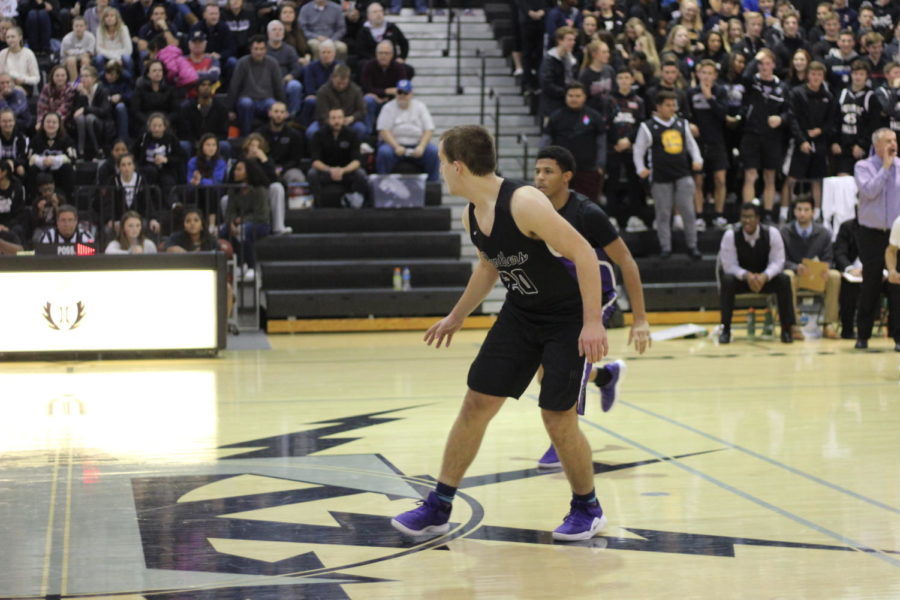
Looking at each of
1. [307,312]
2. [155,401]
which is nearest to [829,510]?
[155,401]

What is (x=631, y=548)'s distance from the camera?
17.9 feet

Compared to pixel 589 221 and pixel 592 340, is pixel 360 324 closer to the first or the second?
pixel 589 221

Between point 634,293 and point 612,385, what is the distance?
1721mm

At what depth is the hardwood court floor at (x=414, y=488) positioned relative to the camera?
16.5ft

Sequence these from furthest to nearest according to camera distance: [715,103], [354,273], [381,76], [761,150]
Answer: [381,76]
[761,150]
[715,103]
[354,273]

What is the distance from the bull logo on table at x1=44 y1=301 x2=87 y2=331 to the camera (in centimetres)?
1223

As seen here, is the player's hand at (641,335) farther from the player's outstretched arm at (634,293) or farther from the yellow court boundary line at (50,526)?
the yellow court boundary line at (50,526)

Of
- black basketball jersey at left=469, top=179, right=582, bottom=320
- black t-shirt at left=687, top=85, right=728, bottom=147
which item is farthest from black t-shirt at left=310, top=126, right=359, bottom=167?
black basketball jersey at left=469, top=179, right=582, bottom=320

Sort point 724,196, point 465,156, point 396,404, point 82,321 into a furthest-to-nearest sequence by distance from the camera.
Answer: point 724,196 → point 82,321 → point 396,404 → point 465,156

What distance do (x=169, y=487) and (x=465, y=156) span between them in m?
2.46

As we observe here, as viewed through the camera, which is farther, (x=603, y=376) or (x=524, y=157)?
(x=524, y=157)

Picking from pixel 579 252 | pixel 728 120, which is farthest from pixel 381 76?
pixel 579 252

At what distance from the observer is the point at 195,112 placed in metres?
16.2

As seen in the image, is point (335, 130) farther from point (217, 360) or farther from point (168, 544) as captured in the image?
point (168, 544)
